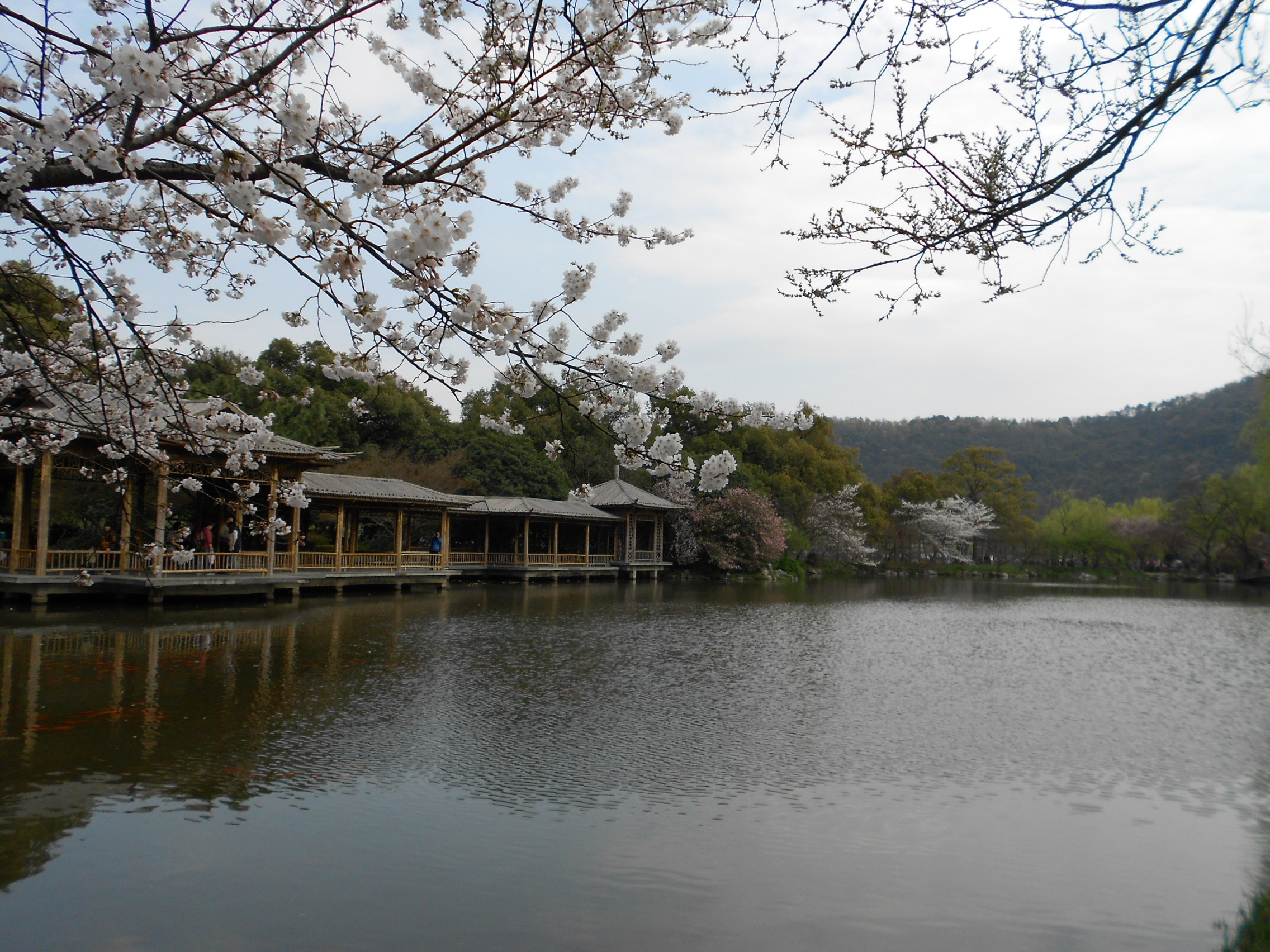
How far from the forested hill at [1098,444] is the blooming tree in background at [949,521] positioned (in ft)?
33.3

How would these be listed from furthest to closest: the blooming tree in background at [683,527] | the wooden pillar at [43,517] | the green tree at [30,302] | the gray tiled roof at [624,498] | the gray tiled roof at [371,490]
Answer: the blooming tree in background at [683,527], the gray tiled roof at [624,498], the gray tiled roof at [371,490], the wooden pillar at [43,517], the green tree at [30,302]

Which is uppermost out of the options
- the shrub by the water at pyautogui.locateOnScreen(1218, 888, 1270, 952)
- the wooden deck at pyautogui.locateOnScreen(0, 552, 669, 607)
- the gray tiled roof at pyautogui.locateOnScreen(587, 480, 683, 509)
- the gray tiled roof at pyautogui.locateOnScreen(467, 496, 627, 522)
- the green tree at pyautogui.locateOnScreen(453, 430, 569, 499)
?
the green tree at pyautogui.locateOnScreen(453, 430, 569, 499)

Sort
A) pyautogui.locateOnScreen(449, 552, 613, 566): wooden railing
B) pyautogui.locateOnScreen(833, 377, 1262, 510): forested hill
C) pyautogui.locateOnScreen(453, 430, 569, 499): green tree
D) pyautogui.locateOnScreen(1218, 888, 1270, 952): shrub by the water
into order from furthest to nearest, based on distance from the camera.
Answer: pyautogui.locateOnScreen(833, 377, 1262, 510): forested hill < pyautogui.locateOnScreen(453, 430, 569, 499): green tree < pyautogui.locateOnScreen(449, 552, 613, 566): wooden railing < pyautogui.locateOnScreen(1218, 888, 1270, 952): shrub by the water

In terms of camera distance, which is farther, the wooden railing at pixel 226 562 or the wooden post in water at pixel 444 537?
the wooden post in water at pixel 444 537

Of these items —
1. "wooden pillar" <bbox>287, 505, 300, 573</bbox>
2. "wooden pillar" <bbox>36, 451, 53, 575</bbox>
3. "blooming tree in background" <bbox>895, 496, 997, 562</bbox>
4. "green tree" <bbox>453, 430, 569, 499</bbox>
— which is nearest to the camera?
"wooden pillar" <bbox>36, 451, 53, 575</bbox>

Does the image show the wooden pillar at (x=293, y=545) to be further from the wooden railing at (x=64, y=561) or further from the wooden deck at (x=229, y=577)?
the wooden railing at (x=64, y=561)

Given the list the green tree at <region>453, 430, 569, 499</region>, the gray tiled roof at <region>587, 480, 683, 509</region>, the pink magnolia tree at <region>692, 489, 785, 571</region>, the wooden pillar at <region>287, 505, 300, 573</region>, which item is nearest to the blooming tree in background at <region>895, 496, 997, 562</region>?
the pink magnolia tree at <region>692, 489, 785, 571</region>

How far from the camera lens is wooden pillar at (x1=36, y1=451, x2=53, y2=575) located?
12971 mm

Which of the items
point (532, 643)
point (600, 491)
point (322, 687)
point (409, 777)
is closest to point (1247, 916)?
point (409, 777)

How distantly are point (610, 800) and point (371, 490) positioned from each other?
52.5 feet

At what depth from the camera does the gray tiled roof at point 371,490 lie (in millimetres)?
18172

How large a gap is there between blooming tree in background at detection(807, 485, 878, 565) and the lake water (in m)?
26.6

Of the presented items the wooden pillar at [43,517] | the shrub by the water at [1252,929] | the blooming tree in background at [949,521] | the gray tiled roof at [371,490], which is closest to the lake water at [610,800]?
the shrub by the water at [1252,929]

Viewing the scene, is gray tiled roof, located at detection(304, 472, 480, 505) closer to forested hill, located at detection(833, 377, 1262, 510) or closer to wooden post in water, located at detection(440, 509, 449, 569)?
wooden post in water, located at detection(440, 509, 449, 569)
